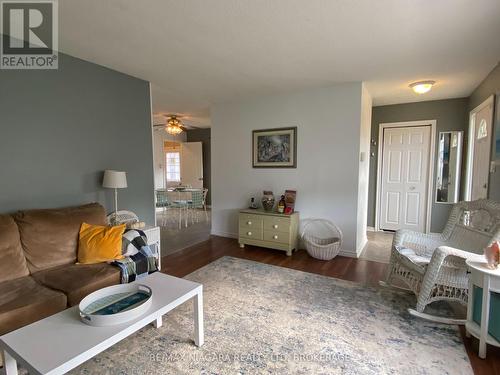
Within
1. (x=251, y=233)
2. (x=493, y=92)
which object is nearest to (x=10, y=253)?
(x=251, y=233)

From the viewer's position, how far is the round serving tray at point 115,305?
143cm

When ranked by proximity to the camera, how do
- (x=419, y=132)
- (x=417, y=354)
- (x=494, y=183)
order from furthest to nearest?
(x=419, y=132), (x=494, y=183), (x=417, y=354)

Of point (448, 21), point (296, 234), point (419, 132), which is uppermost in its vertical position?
point (448, 21)

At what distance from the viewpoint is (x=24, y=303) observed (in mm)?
1681

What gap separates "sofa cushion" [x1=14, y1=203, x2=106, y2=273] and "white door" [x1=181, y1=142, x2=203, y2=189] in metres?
5.43

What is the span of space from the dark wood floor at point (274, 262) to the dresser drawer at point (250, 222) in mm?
345

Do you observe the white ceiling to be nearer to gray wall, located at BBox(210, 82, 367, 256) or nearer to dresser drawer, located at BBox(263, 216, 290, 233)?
gray wall, located at BBox(210, 82, 367, 256)

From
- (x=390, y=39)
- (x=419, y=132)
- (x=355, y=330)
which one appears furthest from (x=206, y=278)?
(x=419, y=132)

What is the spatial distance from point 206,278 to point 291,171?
2021mm

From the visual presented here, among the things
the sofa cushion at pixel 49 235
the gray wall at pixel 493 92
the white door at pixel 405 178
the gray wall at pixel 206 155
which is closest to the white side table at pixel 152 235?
the sofa cushion at pixel 49 235

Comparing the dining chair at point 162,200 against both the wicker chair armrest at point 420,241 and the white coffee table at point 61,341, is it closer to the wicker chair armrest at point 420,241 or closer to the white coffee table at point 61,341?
the white coffee table at point 61,341

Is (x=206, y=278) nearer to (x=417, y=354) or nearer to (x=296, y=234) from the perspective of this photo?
(x=296, y=234)

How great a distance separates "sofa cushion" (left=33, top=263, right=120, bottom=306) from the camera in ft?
6.24

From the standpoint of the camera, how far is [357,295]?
2607 mm
